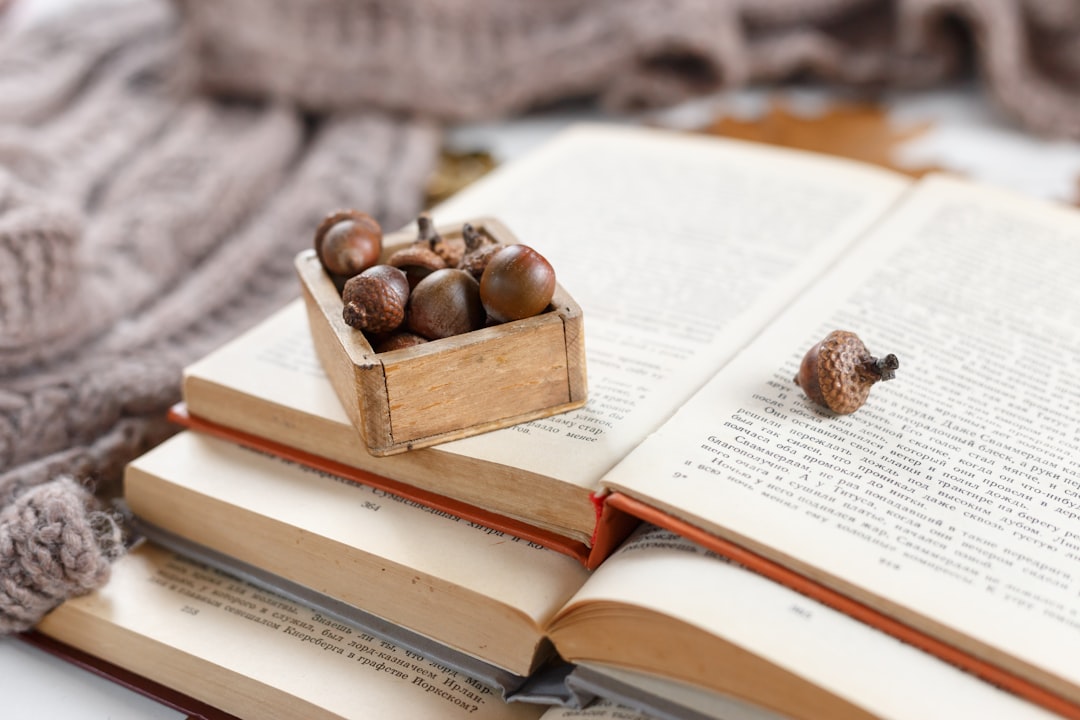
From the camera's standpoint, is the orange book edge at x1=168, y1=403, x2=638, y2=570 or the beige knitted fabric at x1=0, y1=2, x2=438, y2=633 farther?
the beige knitted fabric at x1=0, y1=2, x2=438, y2=633

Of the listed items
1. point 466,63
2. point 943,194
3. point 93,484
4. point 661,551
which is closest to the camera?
point 661,551

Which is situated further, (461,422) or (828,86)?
(828,86)

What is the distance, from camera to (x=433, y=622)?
0.61 m

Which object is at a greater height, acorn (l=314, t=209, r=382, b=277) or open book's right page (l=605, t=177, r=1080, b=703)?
acorn (l=314, t=209, r=382, b=277)

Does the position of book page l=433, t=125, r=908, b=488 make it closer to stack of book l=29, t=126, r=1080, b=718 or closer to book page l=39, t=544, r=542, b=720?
stack of book l=29, t=126, r=1080, b=718

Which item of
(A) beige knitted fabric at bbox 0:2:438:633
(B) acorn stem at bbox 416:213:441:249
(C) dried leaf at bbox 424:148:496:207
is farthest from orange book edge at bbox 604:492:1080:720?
(C) dried leaf at bbox 424:148:496:207

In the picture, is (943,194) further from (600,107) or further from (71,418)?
(71,418)

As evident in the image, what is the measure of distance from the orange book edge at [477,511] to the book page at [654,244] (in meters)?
0.03

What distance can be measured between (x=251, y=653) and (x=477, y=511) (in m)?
0.17

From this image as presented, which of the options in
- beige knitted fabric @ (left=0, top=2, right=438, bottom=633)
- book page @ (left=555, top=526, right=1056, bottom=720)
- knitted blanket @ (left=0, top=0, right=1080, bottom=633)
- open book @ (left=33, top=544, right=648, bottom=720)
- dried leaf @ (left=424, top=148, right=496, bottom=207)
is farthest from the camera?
dried leaf @ (left=424, top=148, right=496, bottom=207)

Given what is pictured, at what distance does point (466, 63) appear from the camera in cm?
132

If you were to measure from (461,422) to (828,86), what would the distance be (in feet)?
3.25

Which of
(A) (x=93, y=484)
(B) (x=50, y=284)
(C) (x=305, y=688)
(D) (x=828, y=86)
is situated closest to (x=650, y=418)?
(C) (x=305, y=688)

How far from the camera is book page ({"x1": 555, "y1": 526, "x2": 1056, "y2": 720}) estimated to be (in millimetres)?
482
